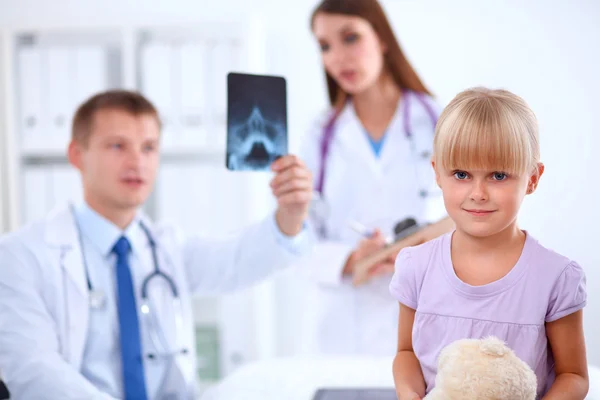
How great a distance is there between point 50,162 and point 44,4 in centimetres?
81

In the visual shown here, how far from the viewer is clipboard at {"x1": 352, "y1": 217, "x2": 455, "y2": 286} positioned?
0.94m

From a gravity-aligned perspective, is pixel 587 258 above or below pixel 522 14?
below

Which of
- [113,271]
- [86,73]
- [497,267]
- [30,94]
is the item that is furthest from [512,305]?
[30,94]

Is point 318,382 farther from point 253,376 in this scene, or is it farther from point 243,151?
point 243,151

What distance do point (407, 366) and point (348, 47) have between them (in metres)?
1.16

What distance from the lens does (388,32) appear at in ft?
5.88

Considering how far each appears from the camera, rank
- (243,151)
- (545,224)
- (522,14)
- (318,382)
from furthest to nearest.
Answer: (522,14) → (318,382) → (243,151) → (545,224)

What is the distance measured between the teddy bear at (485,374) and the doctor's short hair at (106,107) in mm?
1119

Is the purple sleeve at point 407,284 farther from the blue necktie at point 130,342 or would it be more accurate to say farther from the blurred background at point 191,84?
the blurred background at point 191,84

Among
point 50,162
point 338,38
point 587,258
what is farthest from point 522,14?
point 50,162

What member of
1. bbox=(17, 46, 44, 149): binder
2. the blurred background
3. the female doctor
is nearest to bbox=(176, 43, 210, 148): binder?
the blurred background

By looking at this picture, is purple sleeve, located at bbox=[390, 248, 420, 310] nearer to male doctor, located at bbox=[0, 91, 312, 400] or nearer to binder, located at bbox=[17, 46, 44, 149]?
male doctor, located at bbox=[0, 91, 312, 400]

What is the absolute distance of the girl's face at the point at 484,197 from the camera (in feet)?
2.11

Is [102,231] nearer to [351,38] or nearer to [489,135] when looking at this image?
[351,38]
